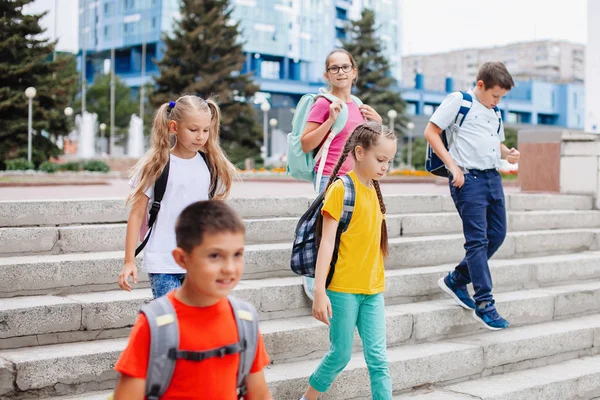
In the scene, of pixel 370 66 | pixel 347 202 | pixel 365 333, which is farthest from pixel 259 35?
pixel 365 333

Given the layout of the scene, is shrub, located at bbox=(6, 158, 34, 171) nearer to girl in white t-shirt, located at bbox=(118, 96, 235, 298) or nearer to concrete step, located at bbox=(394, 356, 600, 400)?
concrete step, located at bbox=(394, 356, 600, 400)

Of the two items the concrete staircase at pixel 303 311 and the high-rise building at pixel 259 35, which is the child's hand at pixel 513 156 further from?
the high-rise building at pixel 259 35

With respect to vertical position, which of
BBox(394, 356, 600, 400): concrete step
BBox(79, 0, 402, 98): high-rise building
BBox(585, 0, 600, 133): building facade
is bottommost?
BBox(394, 356, 600, 400): concrete step

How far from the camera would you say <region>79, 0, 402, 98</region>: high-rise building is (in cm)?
7356

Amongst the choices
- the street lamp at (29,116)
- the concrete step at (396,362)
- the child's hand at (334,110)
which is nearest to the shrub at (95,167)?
the street lamp at (29,116)

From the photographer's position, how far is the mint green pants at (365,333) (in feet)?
13.8

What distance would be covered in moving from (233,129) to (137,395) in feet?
138

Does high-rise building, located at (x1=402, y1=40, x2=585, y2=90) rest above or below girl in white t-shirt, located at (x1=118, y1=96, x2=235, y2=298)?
above

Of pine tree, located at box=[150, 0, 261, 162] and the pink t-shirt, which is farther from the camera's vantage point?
pine tree, located at box=[150, 0, 261, 162]

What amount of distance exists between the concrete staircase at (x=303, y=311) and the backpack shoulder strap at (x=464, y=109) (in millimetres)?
1236

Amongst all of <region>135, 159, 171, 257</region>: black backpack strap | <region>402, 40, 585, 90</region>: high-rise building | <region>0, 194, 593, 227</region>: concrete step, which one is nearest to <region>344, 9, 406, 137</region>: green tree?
<region>0, 194, 593, 227</region>: concrete step

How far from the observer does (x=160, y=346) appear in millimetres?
2451

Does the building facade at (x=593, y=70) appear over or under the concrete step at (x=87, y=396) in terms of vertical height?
over

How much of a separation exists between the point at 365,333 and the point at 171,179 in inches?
A: 49.5
